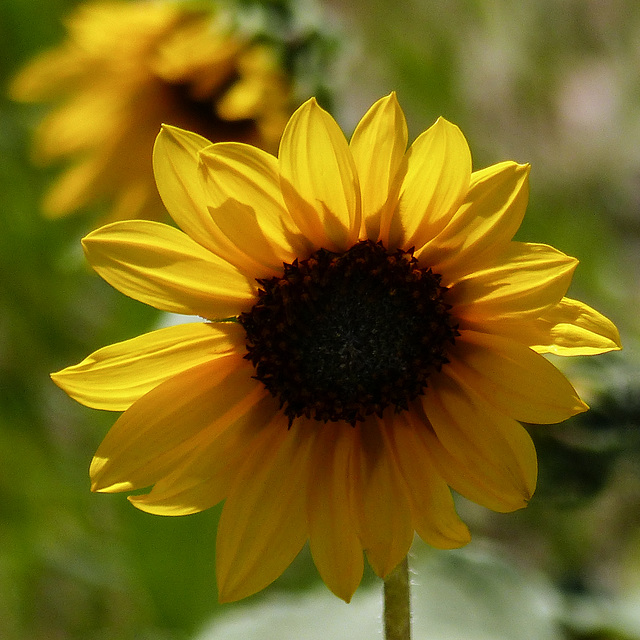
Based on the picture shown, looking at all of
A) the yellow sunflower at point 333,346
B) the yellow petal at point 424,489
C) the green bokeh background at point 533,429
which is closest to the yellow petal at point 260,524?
the yellow sunflower at point 333,346

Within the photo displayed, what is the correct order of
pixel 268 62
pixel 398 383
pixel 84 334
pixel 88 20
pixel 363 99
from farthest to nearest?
pixel 363 99 < pixel 84 334 < pixel 88 20 < pixel 268 62 < pixel 398 383

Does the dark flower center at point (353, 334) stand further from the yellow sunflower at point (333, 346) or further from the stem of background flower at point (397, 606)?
the stem of background flower at point (397, 606)

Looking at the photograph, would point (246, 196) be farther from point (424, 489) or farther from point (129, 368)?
point (424, 489)

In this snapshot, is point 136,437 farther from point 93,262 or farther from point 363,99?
point 363,99

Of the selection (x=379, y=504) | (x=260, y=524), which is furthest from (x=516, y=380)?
(x=260, y=524)

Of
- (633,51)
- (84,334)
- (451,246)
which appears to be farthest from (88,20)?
(633,51)
